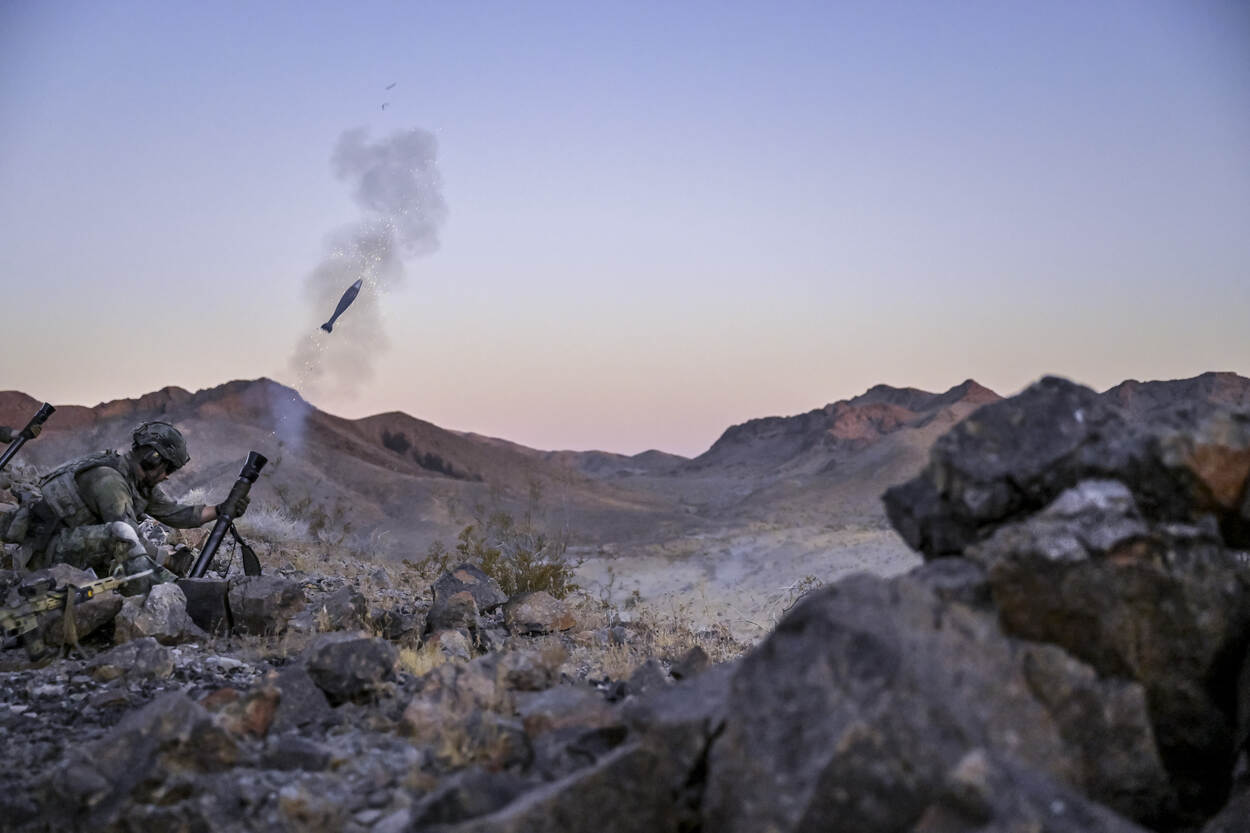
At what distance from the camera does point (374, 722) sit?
4.61 meters

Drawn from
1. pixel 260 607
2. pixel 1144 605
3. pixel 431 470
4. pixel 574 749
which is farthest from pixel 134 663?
pixel 431 470

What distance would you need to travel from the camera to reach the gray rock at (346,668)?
16.3 ft

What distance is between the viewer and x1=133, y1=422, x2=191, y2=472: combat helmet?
8.15 meters

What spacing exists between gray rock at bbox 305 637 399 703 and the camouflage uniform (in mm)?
3296

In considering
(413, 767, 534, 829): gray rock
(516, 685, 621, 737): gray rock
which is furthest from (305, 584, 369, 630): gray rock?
(413, 767, 534, 829): gray rock

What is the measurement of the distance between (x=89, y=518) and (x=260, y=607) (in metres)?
2.10

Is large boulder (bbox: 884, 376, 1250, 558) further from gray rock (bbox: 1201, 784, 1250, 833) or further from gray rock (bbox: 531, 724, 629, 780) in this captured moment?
gray rock (bbox: 531, 724, 629, 780)

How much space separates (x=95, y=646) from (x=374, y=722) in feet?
10.8

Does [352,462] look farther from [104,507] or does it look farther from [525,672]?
[525,672]

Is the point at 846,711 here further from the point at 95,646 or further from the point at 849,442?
the point at 849,442

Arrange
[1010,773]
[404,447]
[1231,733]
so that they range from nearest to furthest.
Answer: [1010,773]
[1231,733]
[404,447]

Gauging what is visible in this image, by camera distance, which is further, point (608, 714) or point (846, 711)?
point (608, 714)

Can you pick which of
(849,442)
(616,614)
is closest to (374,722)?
(616,614)

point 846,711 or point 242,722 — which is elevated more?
point 846,711
